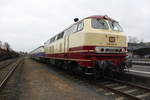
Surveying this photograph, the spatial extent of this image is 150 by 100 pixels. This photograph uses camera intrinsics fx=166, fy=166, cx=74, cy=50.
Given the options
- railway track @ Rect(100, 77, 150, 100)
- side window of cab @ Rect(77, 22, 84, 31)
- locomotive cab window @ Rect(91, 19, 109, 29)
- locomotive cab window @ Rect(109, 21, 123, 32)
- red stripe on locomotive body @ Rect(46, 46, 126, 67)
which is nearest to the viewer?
railway track @ Rect(100, 77, 150, 100)

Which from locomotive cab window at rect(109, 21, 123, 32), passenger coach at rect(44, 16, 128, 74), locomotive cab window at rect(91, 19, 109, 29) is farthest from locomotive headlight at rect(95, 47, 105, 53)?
locomotive cab window at rect(109, 21, 123, 32)

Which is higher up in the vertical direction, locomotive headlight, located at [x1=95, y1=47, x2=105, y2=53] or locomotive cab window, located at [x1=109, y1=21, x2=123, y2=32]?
locomotive cab window, located at [x1=109, y1=21, x2=123, y2=32]

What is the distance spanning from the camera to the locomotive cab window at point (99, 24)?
28.5ft

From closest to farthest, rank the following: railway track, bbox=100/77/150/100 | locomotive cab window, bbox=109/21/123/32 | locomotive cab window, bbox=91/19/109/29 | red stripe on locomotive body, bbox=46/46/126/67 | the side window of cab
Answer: railway track, bbox=100/77/150/100 < red stripe on locomotive body, bbox=46/46/126/67 < locomotive cab window, bbox=91/19/109/29 < the side window of cab < locomotive cab window, bbox=109/21/123/32

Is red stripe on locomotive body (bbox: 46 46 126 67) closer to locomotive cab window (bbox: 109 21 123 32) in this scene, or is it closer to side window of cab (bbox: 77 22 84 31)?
side window of cab (bbox: 77 22 84 31)

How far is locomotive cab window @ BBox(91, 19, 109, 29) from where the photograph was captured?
8680 millimetres

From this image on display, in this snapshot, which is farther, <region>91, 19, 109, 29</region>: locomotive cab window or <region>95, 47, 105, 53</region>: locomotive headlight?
<region>91, 19, 109, 29</region>: locomotive cab window

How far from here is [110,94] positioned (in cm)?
638

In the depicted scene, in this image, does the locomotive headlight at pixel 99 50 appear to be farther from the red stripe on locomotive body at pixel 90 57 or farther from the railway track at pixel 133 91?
the railway track at pixel 133 91

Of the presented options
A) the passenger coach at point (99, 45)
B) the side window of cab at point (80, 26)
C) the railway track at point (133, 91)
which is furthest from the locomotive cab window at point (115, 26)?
the railway track at point (133, 91)

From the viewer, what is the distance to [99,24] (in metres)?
8.87

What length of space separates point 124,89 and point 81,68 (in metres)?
2.54

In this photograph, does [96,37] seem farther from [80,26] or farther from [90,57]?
[80,26]

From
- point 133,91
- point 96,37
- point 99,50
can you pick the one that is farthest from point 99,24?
point 133,91
